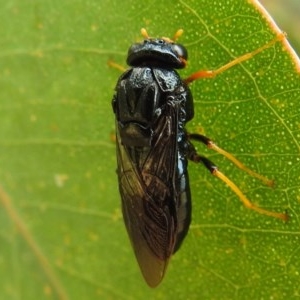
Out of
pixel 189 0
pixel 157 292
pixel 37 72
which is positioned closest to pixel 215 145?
pixel 189 0

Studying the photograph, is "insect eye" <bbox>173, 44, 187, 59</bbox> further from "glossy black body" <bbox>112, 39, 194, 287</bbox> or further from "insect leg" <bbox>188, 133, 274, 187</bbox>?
"insect leg" <bbox>188, 133, 274, 187</bbox>

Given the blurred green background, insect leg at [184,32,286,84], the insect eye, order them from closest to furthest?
insect leg at [184,32,286,84] < the insect eye < the blurred green background

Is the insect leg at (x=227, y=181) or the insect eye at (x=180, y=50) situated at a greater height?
the insect eye at (x=180, y=50)

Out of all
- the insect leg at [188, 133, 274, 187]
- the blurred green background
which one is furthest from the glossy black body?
the blurred green background

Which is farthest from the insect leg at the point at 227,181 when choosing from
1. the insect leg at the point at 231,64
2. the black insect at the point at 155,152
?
the insect leg at the point at 231,64

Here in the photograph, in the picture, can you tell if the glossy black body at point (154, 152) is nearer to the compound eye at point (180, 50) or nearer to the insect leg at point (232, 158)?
the compound eye at point (180, 50)

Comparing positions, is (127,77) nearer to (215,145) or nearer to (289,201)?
(215,145)
